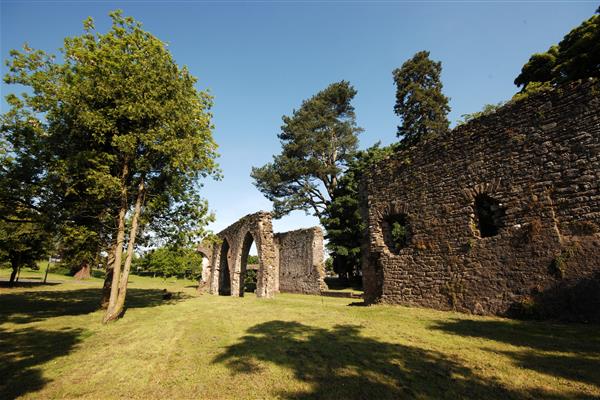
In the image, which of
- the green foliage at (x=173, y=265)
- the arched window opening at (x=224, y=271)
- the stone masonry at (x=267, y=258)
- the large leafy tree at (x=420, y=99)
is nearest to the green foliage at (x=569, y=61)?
the large leafy tree at (x=420, y=99)

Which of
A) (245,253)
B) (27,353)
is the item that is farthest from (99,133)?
(245,253)

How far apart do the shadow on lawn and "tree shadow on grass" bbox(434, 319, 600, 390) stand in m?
0.74

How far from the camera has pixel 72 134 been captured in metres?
9.10

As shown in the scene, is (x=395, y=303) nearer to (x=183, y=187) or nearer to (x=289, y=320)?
(x=289, y=320)

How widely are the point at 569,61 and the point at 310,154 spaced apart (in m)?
20.7

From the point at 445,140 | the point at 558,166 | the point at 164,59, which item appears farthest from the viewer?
the point at 164,59

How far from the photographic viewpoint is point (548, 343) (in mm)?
4680

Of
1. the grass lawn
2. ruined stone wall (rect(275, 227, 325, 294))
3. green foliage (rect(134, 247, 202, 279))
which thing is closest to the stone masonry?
ruined stone wall (rect(275, 227, 325, 294))

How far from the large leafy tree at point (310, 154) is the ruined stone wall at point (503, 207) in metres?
20.6

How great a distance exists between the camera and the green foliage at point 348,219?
26.8 m

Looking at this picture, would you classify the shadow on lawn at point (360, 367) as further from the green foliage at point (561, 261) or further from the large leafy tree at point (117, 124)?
the large leafy tree at point (117, 124)

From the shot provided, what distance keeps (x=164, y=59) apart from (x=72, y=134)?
3.81 m

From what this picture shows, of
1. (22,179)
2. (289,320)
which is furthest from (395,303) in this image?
(22,179)

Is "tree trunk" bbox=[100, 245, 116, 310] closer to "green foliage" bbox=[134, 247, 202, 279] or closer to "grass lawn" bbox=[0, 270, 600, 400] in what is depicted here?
"grass lawn" bbox=[0, 270, 600, 400]
